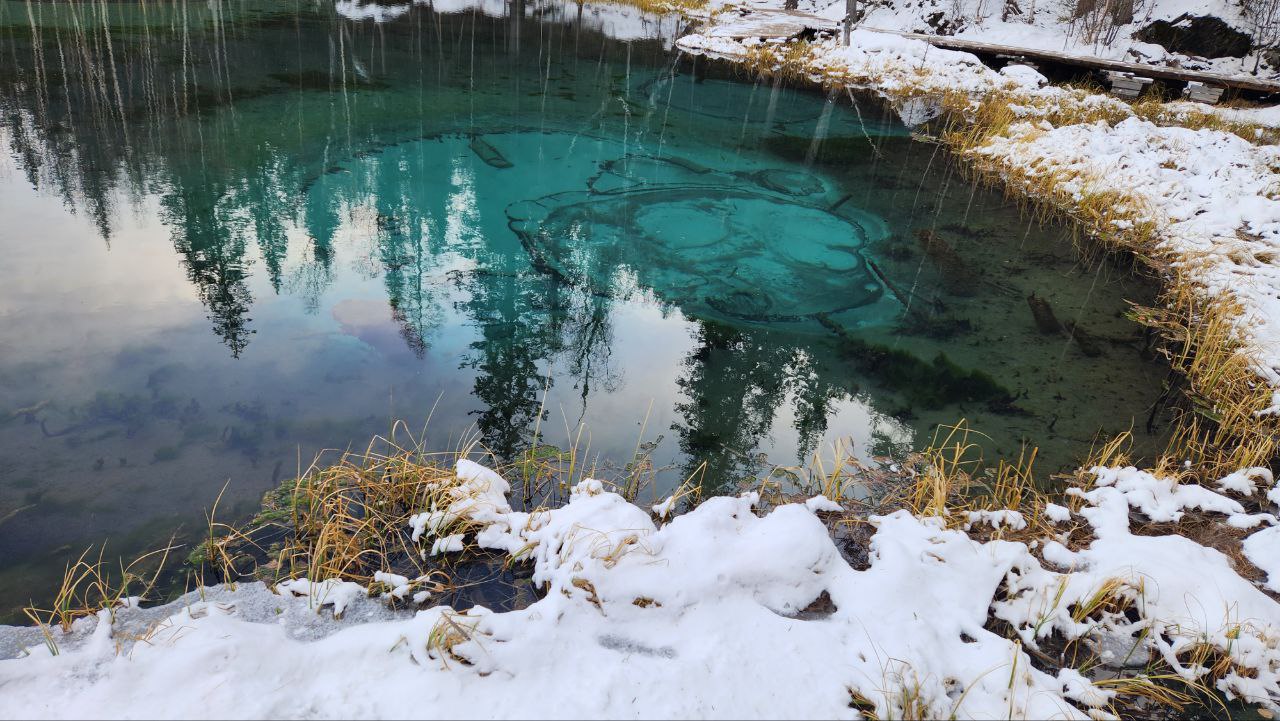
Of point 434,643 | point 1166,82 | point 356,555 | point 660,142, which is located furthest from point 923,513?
point 1166,82

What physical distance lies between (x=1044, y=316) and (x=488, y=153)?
627cm

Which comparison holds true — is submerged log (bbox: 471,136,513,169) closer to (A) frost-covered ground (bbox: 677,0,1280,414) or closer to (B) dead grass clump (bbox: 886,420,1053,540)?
(B) dead grass clump (bbox: 886,420,1053,540)

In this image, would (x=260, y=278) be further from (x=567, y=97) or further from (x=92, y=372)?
(x=567, y=97)

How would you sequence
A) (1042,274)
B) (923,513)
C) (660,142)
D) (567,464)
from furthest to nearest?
(660,142), (1042,274), (567,464), (923,513)

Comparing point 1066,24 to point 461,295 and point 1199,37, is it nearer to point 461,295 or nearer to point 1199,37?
point 1199,37

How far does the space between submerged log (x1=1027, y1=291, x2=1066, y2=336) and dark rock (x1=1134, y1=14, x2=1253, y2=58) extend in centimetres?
1665

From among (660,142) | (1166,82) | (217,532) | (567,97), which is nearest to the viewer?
(217,532)

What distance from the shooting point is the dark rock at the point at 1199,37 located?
1677 centimetres

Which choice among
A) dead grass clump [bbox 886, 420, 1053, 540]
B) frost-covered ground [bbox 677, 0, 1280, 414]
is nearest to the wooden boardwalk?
frost-covered ground [bbox 677, 0, 1280, 414]

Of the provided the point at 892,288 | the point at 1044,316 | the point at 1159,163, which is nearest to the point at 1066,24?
the point at 1159,163

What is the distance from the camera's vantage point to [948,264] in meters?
6.74

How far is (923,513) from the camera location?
330cm

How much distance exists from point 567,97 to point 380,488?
9.67 m

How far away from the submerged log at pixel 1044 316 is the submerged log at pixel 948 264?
0.50 meters
